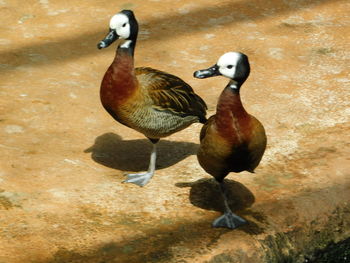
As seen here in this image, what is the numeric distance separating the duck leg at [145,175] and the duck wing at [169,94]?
0.30m

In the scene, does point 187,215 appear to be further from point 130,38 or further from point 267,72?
point 267,72

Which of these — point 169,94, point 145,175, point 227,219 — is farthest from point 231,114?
point 145,175

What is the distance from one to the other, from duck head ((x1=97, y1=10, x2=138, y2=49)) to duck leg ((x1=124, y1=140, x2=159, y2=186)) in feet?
2.41

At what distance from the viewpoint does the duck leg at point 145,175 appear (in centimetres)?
521

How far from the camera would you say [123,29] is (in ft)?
17.4

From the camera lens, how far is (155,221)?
4730 millimetres

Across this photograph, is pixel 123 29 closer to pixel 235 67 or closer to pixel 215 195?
pixel 235 67

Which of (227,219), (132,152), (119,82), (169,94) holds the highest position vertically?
(119,82)

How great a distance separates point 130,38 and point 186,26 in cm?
209

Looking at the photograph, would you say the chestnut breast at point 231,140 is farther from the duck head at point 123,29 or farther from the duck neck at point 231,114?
the duck head at point 123,29

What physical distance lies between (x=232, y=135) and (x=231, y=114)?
0.13m

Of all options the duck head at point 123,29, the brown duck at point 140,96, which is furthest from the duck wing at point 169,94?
the duck head at point 123,29

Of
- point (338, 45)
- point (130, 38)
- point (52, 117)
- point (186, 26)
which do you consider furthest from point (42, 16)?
point (338, 45)

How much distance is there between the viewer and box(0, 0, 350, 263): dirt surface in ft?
15.0
